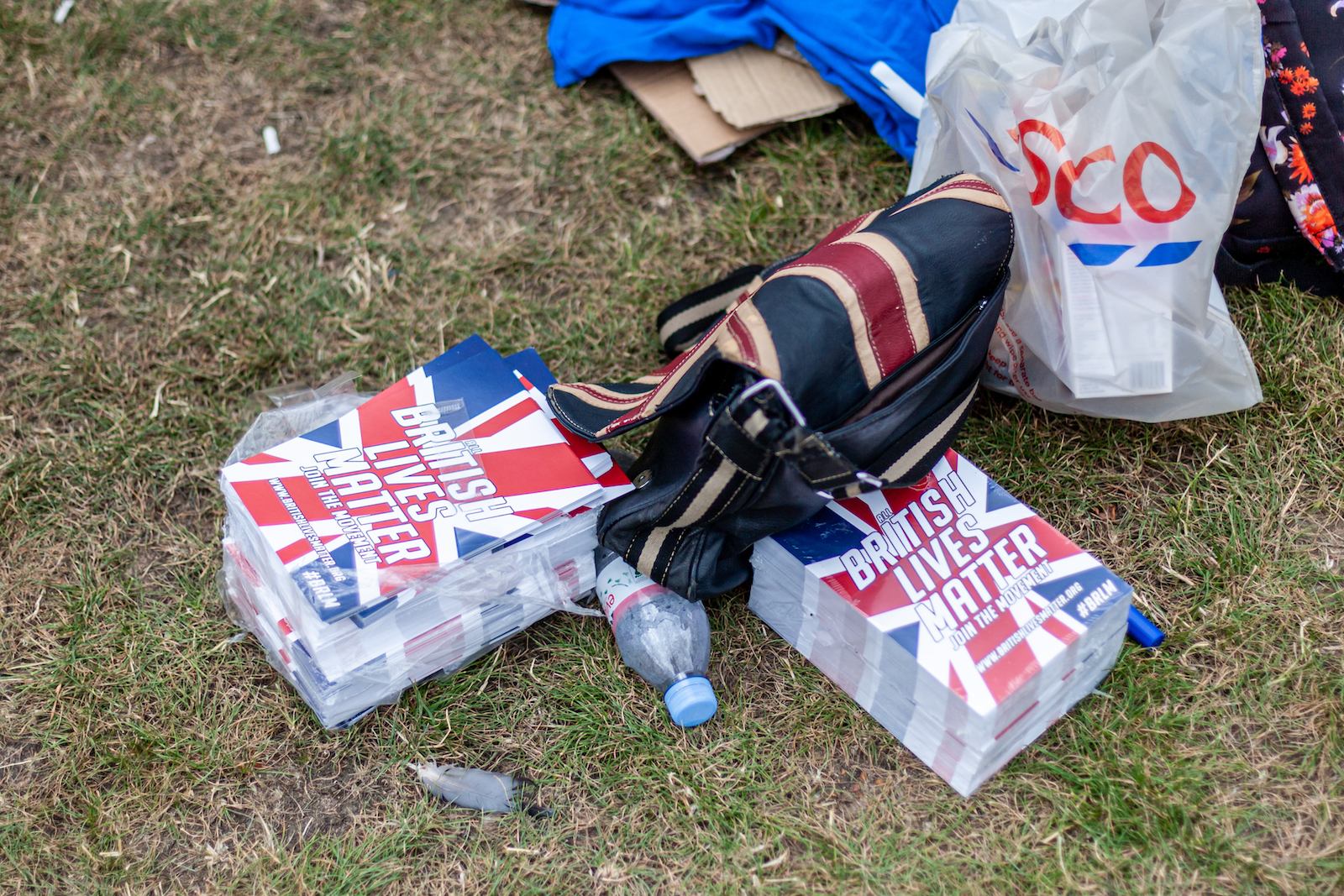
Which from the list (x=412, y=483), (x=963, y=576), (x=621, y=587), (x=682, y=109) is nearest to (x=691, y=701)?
(x=621, y=587)

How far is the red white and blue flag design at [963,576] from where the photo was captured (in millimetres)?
1426

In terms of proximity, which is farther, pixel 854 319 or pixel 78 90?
pixel 78 90

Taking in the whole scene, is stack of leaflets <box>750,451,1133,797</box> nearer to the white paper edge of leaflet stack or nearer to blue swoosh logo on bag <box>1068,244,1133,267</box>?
the white paper edge of leaflet stack

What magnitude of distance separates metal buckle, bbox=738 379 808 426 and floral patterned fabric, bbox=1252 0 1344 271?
114cm

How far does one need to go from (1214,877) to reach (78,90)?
304 centimetres

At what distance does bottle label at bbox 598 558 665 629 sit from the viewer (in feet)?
5.33

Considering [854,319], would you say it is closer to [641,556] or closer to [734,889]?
[641,556]

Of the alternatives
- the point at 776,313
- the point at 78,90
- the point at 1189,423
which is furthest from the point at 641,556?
the point at 78,90

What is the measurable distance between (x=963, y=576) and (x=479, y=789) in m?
0.86

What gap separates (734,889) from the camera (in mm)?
1467

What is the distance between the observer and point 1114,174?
158 cm

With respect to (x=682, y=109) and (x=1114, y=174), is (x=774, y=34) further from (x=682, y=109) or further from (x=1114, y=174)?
(x=1114, y=174)

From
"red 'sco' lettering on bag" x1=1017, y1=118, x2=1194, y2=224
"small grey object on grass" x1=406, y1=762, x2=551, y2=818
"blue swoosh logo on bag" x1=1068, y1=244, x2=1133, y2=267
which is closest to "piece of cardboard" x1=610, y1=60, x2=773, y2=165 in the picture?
"red 'sco' lettering on bag" x1=1017, y1=118, x2=1194, y2=224

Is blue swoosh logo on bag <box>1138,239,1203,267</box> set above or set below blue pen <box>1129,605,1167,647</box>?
above
